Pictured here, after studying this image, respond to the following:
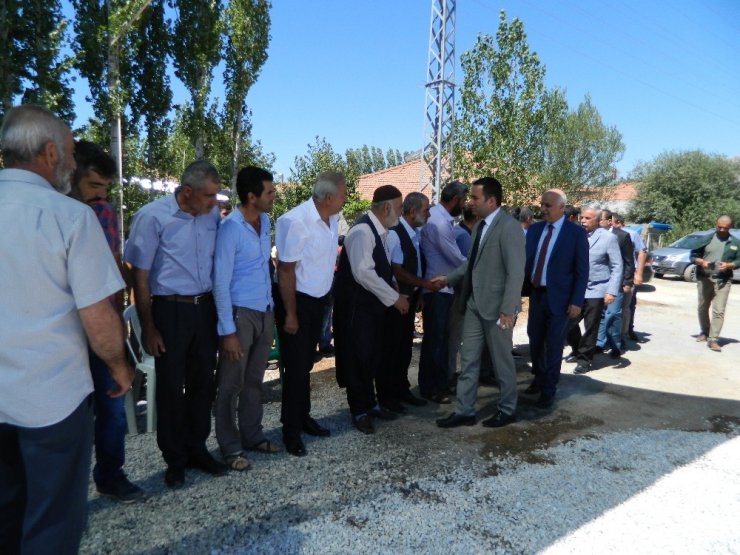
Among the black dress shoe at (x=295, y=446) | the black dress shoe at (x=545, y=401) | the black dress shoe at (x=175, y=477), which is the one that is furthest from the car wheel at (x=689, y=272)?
the black dress shoe at (x=175, y=477)

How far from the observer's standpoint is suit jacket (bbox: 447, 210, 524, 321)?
4.15 m

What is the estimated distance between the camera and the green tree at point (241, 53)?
774 inches

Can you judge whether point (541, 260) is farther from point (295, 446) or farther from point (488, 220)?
point (295, 446)

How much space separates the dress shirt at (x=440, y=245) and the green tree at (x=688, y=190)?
32.7 meters

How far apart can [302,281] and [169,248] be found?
1.00 metres

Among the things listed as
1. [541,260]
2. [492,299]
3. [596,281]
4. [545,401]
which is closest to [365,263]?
[492,299]

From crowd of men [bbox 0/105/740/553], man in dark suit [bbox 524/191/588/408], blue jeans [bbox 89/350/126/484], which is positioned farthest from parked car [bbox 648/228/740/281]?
blue jeans [bbox 89/350/126/484]

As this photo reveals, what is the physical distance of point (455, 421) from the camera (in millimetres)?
4328

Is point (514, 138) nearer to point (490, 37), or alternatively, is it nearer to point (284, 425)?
point (490, 37)

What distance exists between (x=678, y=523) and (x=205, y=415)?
294 centimetres

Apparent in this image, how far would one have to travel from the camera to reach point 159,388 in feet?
10.3

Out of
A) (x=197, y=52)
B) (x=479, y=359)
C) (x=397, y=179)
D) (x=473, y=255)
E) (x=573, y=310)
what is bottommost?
(x=479, y=359)

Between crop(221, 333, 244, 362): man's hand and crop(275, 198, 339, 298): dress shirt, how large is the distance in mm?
657

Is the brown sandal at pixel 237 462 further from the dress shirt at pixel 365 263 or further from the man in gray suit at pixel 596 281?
the man in gray suit at pixel 596 281
